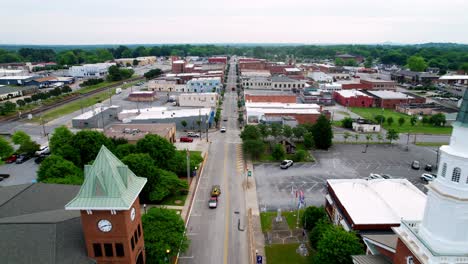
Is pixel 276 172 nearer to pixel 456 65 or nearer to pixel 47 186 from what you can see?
pixel 47 186

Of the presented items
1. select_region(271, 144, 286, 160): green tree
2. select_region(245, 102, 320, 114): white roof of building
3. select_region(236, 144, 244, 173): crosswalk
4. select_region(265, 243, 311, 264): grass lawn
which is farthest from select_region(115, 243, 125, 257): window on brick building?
select_region(245, 102, 320, 114): white roof of building

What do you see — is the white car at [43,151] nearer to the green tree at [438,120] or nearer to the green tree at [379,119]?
the green tree at [379,119]

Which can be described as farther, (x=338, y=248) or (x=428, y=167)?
(x=428, y=167)

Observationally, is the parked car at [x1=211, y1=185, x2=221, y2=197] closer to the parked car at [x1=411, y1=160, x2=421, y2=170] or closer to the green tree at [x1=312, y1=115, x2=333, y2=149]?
the green tree at [x1=312, y1=115, x2=333, y2=149]

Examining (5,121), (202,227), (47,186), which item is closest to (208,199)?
(202,227)

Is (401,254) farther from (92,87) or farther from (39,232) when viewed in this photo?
(92,87)

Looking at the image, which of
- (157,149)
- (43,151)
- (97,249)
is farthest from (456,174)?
(43,151)

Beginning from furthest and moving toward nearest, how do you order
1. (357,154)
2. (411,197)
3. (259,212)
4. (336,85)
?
(336,85)
(357,154)
(259,212)
(411,197)

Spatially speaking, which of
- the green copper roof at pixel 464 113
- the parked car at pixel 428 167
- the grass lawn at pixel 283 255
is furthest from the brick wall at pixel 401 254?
the parked car at pixel 428 167
